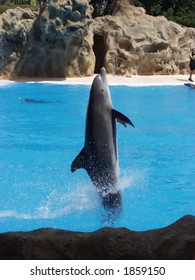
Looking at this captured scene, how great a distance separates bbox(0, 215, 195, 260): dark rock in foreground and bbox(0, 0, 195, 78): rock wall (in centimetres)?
1401

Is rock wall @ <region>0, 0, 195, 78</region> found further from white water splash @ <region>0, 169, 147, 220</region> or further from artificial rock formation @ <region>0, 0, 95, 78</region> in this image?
white water splash @ <region>0, 169, 147, 220</region>

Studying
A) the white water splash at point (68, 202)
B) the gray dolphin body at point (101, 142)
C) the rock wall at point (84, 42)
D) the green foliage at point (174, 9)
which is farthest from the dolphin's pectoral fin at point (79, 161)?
the green foliage at point (174, 9)

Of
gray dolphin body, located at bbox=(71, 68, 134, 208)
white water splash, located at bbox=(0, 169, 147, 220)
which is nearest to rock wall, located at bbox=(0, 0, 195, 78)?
white water splash, located at bbox=(0, 169, 147, 220)

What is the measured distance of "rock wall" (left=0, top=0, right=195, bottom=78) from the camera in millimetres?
15898

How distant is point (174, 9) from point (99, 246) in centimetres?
2208

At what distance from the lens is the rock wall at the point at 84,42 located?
15898mm

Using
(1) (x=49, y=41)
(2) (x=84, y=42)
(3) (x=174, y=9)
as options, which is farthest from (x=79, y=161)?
(3) (x=174, y=9)

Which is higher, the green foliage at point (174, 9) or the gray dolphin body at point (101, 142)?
the green foliage at point (174, 9)

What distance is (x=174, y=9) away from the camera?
23.0 meters

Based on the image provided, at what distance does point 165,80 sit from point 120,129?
7.12 meters

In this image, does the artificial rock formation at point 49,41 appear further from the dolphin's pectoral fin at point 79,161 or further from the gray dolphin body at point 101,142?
the dolphin's pectoral fin at point 79,161

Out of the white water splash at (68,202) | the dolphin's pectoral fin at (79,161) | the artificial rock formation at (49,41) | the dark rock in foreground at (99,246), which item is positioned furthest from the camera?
the artificial rock formation at (49,41)

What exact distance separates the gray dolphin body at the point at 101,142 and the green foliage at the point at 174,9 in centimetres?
1793

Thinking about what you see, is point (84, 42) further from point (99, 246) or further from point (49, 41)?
point (99, 246)
